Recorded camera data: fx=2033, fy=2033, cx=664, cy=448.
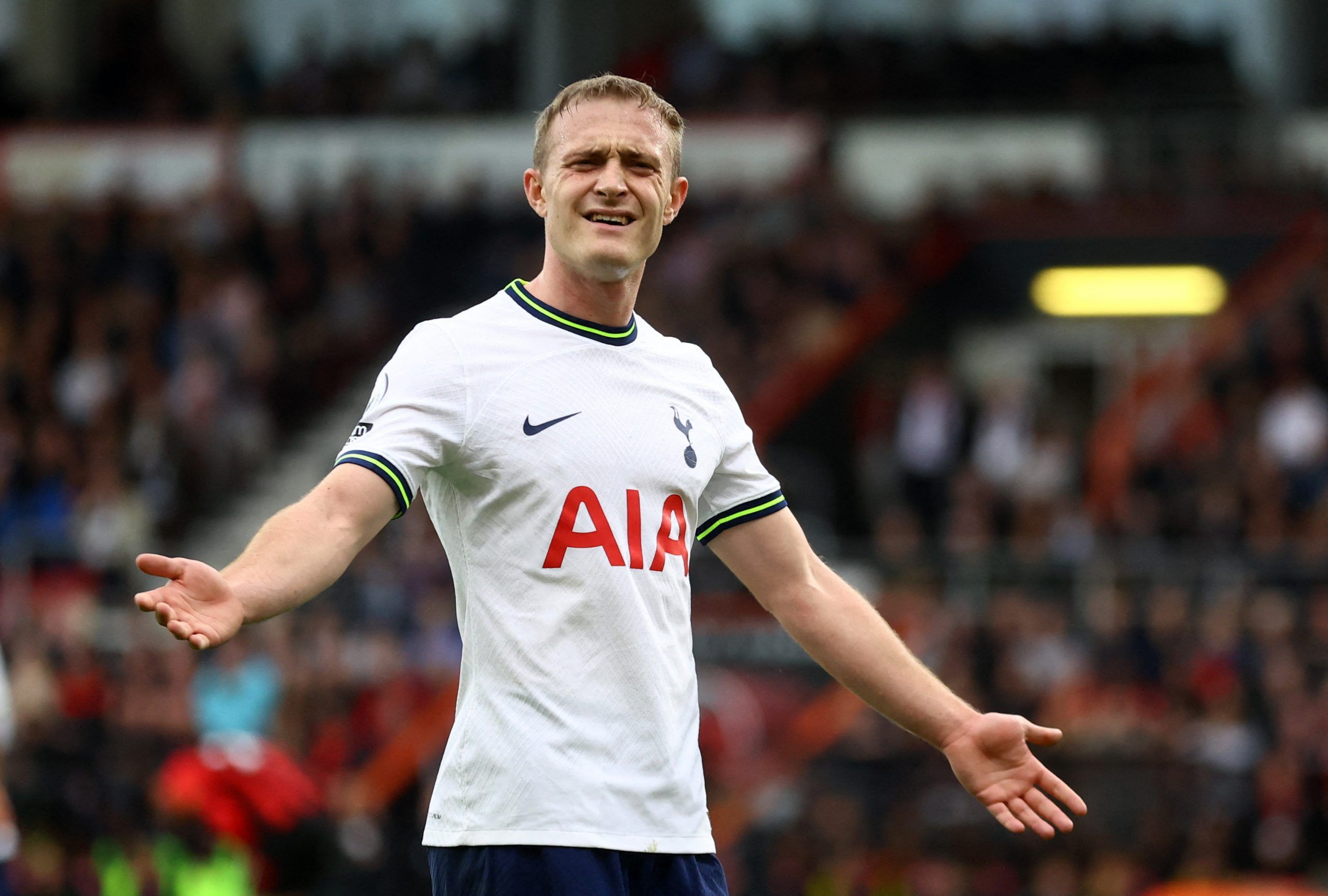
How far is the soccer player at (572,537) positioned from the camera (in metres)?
3.50

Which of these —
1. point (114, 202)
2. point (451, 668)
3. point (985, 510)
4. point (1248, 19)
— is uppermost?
point (1248, 19)

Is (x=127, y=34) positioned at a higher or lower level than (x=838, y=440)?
higher

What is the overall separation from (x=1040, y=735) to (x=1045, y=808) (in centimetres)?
14

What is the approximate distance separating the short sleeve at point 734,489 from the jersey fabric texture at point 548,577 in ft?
0.87

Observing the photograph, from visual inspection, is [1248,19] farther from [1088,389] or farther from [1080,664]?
[1080,664]

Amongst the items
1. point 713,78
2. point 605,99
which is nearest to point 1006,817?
point 605,99

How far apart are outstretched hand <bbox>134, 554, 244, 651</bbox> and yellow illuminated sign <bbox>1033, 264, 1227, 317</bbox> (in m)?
15.6

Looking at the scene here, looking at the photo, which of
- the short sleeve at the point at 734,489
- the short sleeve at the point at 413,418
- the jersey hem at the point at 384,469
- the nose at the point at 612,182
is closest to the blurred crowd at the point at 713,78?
the short sleeve at the point at 734,489

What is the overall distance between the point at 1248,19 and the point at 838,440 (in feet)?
28.8

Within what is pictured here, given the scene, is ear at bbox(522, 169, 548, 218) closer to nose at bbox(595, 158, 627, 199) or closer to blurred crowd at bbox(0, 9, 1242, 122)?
nose at bbox(595, 158, 627, 199)

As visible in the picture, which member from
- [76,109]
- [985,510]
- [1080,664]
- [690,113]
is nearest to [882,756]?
[1080,664]

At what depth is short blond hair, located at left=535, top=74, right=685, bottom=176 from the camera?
3.80m

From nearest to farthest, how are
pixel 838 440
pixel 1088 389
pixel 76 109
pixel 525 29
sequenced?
pixel 838 440
pixel 1088 389
pixel 525 29
pixel 76 109

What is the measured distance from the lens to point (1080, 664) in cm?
1153
